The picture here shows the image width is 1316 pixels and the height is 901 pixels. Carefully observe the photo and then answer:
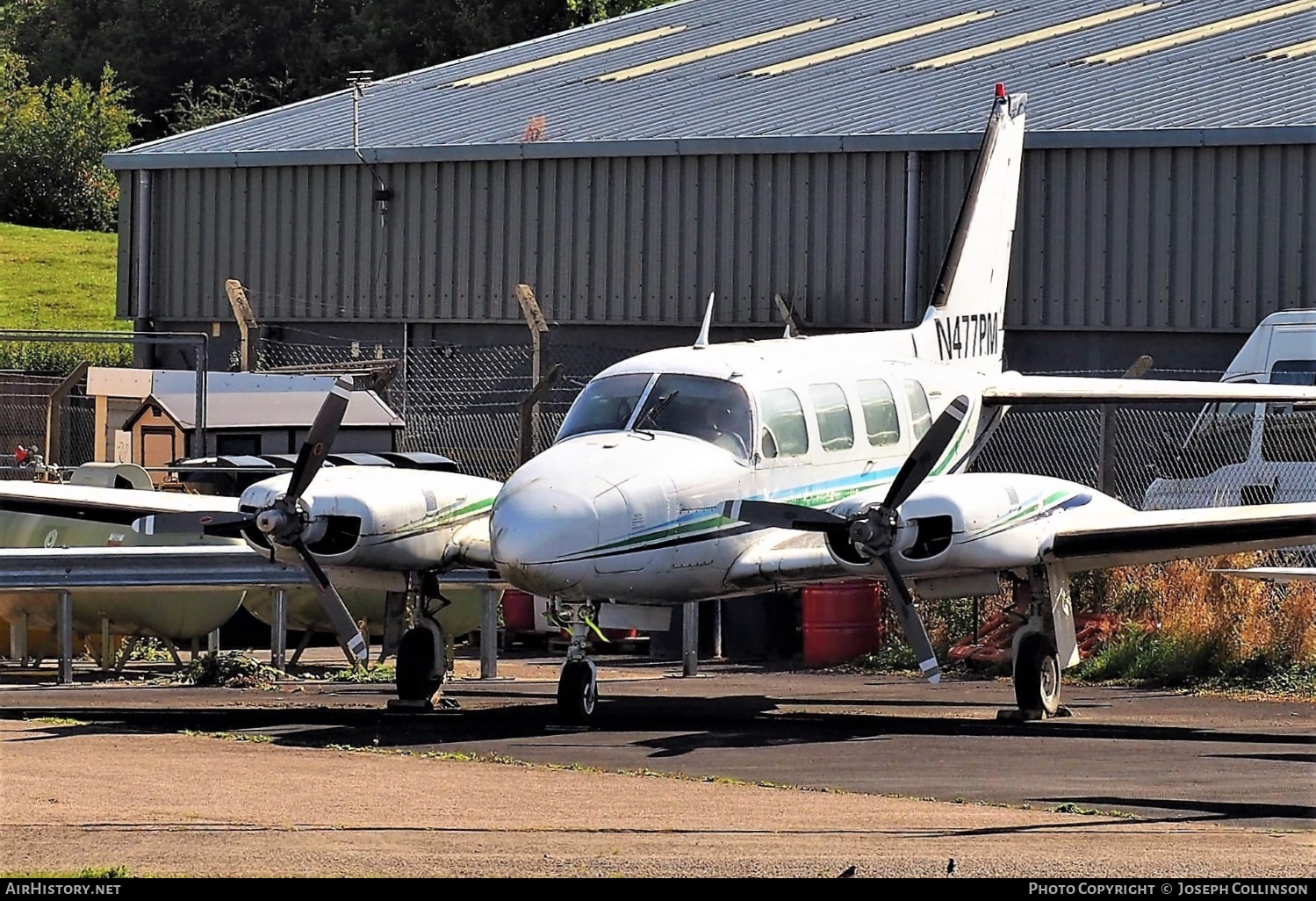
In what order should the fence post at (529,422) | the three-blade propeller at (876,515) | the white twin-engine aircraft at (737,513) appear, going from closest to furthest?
1. the white twin-engine aircraft at (737,513)
2. the three-blade propeller at (876,515)
3. the fence post at (529,422)

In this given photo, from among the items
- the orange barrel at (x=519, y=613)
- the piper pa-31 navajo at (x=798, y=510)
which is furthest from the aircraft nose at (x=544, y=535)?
the orange barrel at (x=519, y=613)

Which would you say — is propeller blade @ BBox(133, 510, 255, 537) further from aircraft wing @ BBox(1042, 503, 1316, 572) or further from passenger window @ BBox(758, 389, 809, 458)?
aircraft wing @ BBox(1042, 503, 1316, 572)

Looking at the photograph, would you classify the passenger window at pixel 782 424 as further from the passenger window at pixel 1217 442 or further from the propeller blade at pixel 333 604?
the passenger window at pixel 1217 442

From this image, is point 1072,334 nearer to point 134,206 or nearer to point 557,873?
point 134,206

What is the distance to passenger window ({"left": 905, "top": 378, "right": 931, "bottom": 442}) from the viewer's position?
56.8 feet

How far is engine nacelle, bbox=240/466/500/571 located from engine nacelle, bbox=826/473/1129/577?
3.36 metres

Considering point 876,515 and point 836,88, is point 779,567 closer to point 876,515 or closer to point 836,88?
point 876,515

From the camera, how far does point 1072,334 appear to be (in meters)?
28.3

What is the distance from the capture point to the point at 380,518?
16125 mm

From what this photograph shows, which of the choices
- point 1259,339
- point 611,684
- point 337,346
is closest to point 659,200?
point 337,346

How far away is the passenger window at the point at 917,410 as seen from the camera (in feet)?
56.8

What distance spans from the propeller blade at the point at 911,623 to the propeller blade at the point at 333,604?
4.39 meters

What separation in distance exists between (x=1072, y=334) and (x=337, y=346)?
12324 mm

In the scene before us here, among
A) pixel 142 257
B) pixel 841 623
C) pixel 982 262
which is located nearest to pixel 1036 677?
pixel 841 623
